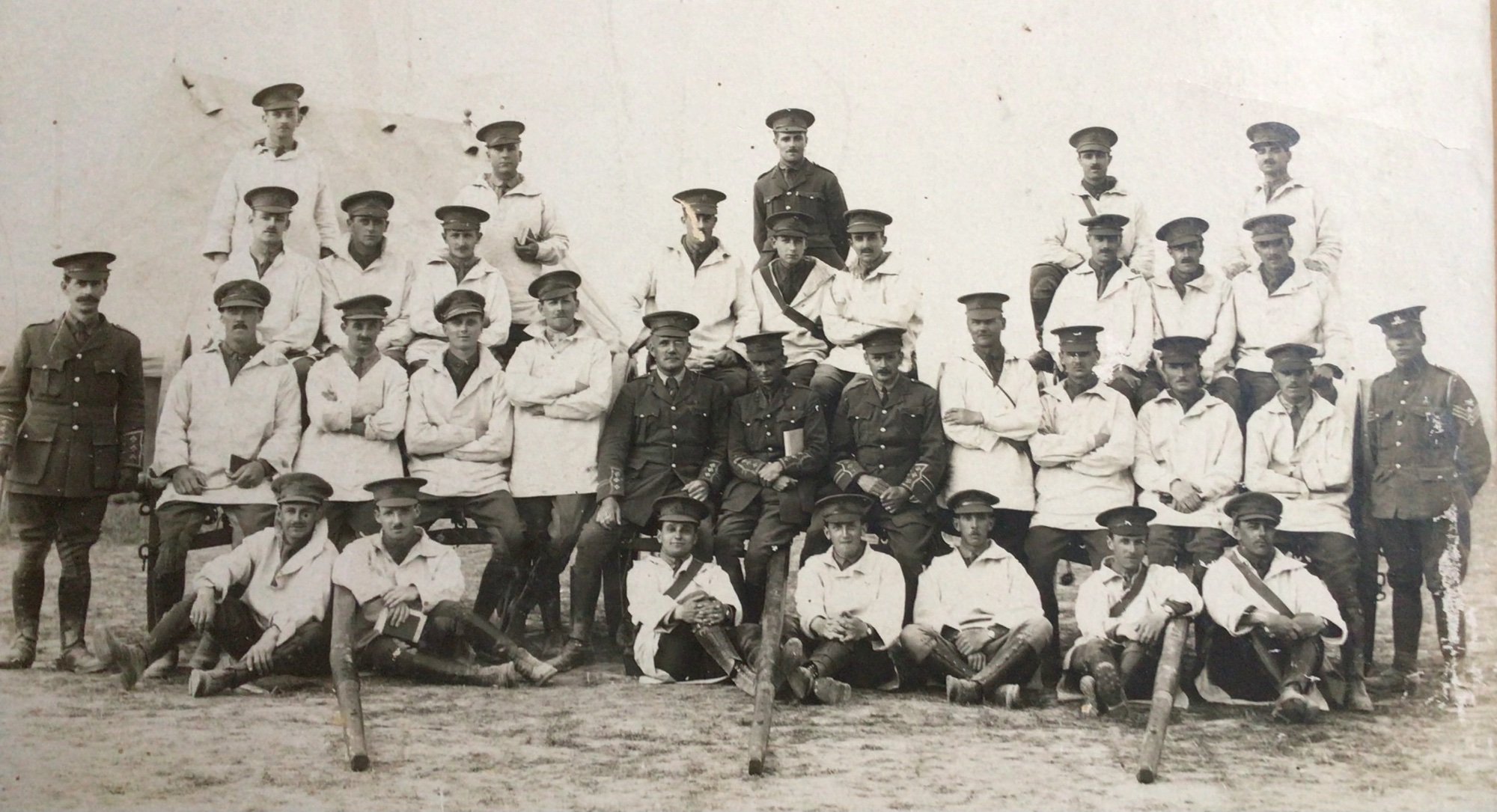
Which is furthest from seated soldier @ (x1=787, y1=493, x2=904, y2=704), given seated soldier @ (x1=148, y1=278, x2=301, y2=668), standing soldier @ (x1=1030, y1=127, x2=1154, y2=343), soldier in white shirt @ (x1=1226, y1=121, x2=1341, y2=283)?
seated soldier @ (x1=148, y1=278, x2=301, y2=668)

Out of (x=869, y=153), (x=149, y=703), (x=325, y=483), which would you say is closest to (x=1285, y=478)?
(x=869, y=153)

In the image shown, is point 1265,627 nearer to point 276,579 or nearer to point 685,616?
point 685,616

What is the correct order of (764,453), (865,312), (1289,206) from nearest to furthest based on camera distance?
(764,453), (865,312), (1289,206)

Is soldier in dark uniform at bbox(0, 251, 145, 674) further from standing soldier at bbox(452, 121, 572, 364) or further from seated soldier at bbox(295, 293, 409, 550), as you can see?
standing soldier at bbox(452, 121, 572, 364)

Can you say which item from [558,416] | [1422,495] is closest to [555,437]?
[558,416]

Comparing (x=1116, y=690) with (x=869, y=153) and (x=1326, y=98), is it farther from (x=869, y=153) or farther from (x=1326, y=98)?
(x=1326, y=98)

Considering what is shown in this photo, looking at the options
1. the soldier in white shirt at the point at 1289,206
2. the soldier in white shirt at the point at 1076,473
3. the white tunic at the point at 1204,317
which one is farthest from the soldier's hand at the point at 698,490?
the soldier in white shirt at the point at 1289,206
